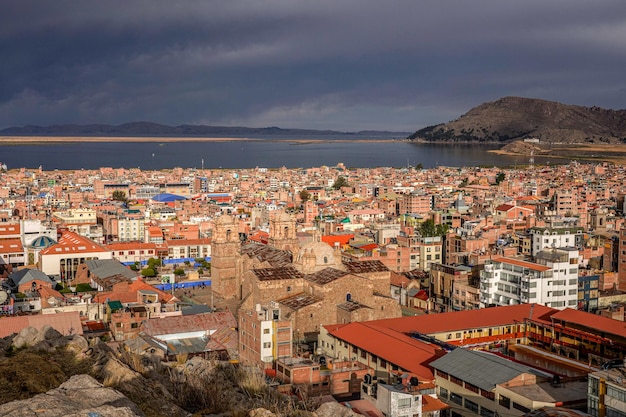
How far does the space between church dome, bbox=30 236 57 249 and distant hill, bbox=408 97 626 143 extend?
103865 millimetres

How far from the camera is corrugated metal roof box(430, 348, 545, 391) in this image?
1067 centimetres

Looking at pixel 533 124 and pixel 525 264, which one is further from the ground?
pixel 533 124

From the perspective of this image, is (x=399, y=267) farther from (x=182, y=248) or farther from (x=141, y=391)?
(x=141, y=391)

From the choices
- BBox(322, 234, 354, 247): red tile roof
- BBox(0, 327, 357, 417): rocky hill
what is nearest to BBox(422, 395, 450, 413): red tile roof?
BBox(0, 327, 357, 417): rocky hill

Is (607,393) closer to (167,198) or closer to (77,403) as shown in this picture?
(77,403)

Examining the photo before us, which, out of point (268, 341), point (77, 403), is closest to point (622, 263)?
point (268, 341)

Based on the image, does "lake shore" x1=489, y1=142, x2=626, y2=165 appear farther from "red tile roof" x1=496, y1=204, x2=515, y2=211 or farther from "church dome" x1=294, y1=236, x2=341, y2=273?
"church dome" x1=294, y1=236, x2=341, y2=273

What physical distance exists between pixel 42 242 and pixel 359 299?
43.1ft

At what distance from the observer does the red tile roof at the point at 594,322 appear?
1376 cm

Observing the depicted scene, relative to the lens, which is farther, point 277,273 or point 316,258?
point 316,258

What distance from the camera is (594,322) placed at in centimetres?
1424

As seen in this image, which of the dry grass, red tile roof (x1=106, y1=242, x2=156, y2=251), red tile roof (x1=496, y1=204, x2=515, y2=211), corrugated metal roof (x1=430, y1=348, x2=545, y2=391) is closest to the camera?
the dry grass

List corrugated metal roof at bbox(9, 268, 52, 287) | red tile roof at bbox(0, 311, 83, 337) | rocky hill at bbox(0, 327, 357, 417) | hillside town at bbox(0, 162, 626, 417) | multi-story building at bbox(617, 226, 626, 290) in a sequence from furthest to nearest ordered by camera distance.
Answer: multi-story building at bbox(617, 226, 626, 290), corrugated metal roof at bbox(9, 268, 52, 287), red tile roof at bbox(0, 311, 83, 337), hillside town at bbox(0, 162, 626, 417), rocky hill at bbox(0, 327, 357, 417)

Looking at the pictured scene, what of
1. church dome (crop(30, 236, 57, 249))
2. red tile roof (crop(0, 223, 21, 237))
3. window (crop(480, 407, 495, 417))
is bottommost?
window (crop(480, 407, 495, 417))
